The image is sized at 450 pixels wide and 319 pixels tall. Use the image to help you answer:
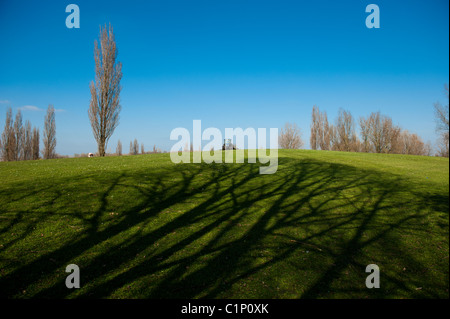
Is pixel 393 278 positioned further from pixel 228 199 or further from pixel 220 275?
pixel 228 199

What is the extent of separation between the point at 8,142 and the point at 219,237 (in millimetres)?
49337

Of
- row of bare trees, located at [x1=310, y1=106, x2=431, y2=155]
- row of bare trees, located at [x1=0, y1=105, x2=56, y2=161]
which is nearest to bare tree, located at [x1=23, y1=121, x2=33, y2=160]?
row of bare trees, located at [x1=0, y1=105, x2=56, y2=161]

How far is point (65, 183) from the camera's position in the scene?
10.0m

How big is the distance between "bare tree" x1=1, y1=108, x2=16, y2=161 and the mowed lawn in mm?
37220

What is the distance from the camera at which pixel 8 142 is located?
124ft

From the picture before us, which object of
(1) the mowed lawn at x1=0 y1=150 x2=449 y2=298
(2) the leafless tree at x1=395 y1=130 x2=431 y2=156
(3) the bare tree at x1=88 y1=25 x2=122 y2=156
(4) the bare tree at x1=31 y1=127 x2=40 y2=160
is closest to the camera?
(1) the mowed lawn at x1=0 y1=150 x2=449 y2=298

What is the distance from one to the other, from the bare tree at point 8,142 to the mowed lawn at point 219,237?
122 feet

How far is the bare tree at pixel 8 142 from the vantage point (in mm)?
37875

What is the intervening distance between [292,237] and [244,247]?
5.39 feet

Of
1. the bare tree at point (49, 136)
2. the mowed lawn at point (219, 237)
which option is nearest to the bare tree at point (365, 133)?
the mowed lawn at point (219, 237)

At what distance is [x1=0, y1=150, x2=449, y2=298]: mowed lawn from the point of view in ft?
15.3

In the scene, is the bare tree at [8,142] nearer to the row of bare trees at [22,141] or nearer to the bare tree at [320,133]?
the row of bare trees at [22,141]

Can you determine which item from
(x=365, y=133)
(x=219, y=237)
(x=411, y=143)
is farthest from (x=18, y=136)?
(x=411, y=143)

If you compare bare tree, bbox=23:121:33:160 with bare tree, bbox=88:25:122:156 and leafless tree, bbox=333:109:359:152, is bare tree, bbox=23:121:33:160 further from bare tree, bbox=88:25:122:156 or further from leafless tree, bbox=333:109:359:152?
leafless tree, bbox=333:109:359:152
